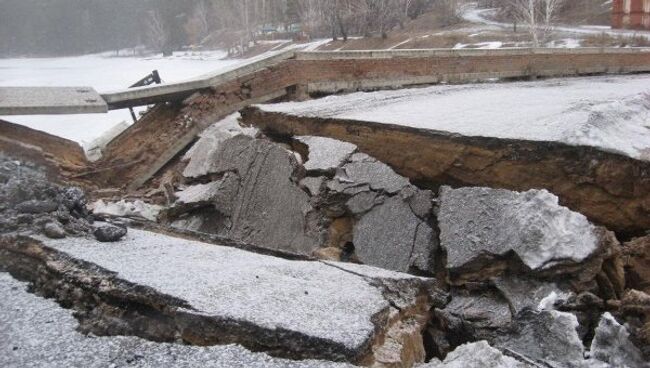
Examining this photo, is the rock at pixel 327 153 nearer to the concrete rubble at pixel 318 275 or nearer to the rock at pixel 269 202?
the concrete rubble at pixel 318 275

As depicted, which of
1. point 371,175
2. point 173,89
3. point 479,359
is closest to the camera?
point 479,359

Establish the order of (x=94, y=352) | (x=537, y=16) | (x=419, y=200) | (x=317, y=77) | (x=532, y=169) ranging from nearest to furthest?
(x=94, y=352) < (x=532, y=169) < (x=419, y=200) < (x=317, y=77) < (x=537, y=16)

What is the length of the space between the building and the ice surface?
83.3 feet

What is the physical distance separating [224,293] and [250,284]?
0.73ft

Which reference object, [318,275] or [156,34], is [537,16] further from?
[156,34]

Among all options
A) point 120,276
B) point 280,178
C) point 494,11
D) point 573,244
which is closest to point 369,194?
point 280,178

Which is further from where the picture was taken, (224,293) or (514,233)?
(514,233)

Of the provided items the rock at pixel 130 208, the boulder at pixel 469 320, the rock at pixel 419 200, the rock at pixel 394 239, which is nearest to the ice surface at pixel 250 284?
the boulder at pixel 469 320

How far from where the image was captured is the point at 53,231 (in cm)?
367

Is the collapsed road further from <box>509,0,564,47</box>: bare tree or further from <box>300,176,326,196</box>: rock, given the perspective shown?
<box>509,0,564,47</box>: bare tree

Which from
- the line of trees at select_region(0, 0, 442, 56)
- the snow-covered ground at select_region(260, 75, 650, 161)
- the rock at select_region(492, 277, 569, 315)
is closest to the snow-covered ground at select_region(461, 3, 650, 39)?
the line of trees at select_region(0, 0, 442, 56)

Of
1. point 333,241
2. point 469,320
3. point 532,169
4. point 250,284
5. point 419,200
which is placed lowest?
point 469,320

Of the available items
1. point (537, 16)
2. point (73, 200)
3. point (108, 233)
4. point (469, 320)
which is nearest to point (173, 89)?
point (73, 200)

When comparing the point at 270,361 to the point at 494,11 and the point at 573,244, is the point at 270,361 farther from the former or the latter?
the point at 494,11
